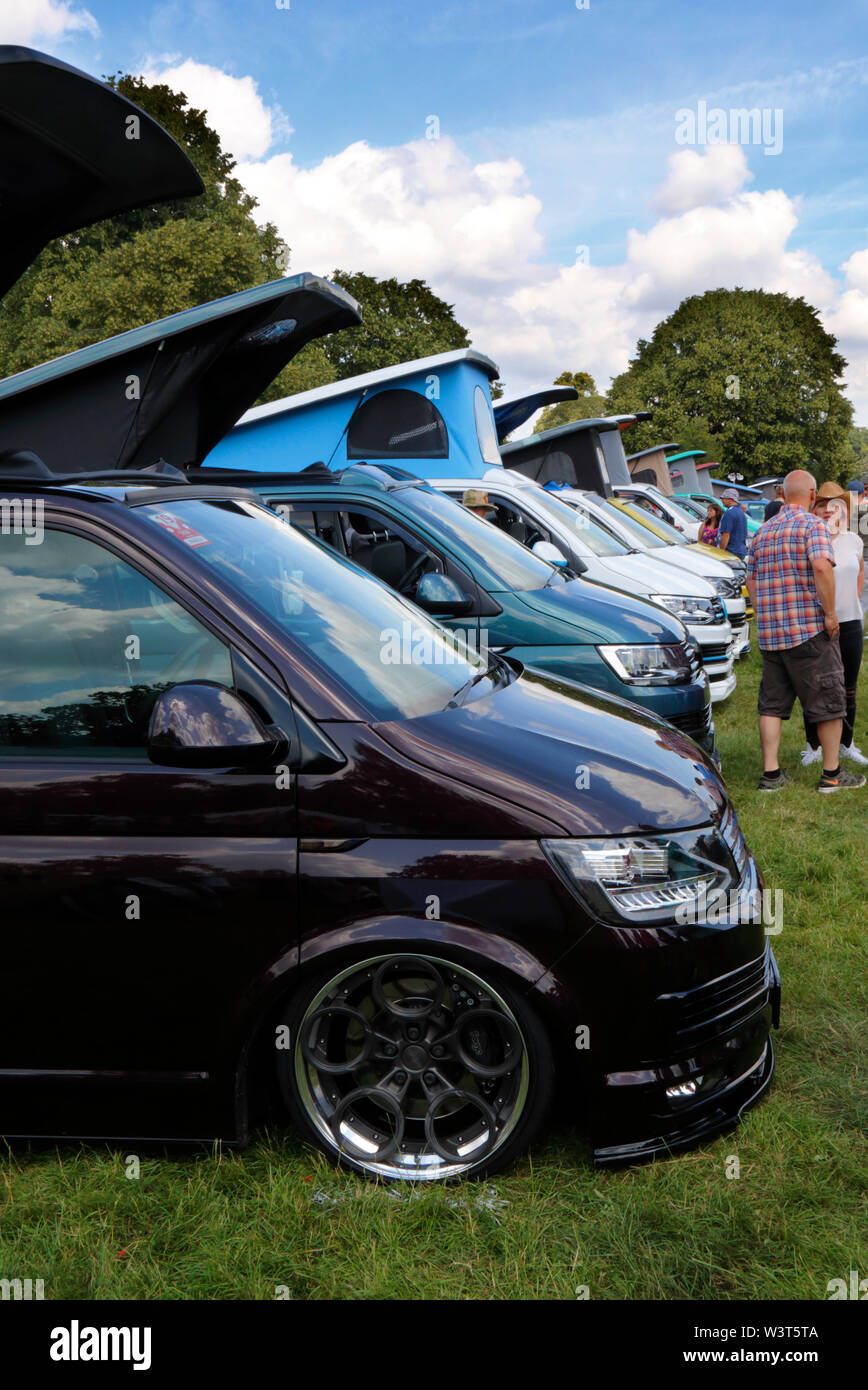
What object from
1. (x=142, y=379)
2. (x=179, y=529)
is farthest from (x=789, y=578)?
(x=179, y=529)

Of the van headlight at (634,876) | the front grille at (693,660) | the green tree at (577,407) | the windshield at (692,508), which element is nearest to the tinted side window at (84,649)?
the van headlight at (634,876)

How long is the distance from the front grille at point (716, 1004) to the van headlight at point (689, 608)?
6.48 metres

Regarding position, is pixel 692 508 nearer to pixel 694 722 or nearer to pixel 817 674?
pixel 817 674

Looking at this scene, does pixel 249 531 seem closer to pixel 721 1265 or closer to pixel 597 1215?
pixel 597 1215

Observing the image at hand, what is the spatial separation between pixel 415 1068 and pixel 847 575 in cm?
563

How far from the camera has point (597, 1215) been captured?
2721 mm

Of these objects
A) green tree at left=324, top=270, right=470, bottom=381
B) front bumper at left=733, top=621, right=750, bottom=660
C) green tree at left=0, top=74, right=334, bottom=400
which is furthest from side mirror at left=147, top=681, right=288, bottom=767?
green tree at left=324, top=270, right=470, bottom=381

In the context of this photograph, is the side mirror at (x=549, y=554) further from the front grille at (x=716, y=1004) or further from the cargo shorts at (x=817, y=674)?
the front grille at (x=716, y=1004)

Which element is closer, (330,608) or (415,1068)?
(415,1068)

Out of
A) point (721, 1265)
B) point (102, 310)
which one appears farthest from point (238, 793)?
point (102, 310)

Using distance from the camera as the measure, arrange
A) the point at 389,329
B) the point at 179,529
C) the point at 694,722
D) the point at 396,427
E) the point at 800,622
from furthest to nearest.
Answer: the point at 389,329 → the point at 396,427 → the point at 800,622 → the point at 694,722 → the point at 179,529

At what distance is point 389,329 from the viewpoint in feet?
164

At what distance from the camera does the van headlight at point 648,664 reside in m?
6.18
